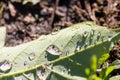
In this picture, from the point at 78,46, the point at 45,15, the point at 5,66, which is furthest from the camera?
the point at 45,15

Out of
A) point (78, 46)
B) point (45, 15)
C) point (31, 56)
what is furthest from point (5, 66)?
point (45, 15)

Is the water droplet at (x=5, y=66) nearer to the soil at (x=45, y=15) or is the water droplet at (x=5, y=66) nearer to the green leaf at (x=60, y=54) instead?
the green leaf at (x=60, y=54)

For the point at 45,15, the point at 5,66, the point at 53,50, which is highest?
the point at 45,15

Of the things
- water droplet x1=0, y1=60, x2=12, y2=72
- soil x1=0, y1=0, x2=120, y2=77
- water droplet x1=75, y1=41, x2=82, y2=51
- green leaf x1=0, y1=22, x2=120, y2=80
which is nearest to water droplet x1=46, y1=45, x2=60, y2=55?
green leaf x1=0, y1=22, x2=120, y2=80

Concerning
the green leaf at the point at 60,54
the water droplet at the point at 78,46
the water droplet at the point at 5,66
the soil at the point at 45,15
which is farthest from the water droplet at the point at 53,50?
the soil at the point at 45,15

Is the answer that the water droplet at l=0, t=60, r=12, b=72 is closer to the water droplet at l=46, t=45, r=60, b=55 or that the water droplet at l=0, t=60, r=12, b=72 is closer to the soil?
the water droplet at l=46, t=45, r=60, b=55

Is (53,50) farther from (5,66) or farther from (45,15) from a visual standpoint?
(45,15)

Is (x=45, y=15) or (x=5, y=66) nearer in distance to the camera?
(x=5, y=66)
